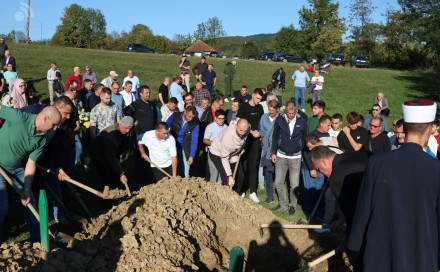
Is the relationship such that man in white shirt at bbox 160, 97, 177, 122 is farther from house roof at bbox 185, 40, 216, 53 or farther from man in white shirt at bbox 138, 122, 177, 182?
house roof at bbox 185, 40, 216, 53

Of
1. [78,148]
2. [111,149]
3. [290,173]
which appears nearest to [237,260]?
[111,149]

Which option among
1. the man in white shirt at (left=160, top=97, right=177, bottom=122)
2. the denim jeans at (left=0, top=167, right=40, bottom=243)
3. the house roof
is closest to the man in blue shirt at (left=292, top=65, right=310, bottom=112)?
the man in white shirt at (left=160, top=97, right=177, bottom=122)

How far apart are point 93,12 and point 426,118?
252 ft

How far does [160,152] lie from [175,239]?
314 centimetres

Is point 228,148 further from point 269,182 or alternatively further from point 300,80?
point 300,80

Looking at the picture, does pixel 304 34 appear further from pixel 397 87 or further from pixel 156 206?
pixel 156 206

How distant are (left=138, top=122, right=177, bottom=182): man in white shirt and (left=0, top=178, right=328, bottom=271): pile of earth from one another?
1.07 meters

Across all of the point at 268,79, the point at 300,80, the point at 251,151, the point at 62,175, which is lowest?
the point at 62,175

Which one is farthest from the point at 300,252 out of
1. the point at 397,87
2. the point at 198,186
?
the point at 397,87

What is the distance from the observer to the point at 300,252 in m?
7.09

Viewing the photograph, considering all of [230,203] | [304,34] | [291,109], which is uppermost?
[304,34]

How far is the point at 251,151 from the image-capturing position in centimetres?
941

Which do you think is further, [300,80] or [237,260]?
[300,80]

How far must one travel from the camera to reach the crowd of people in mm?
3654
